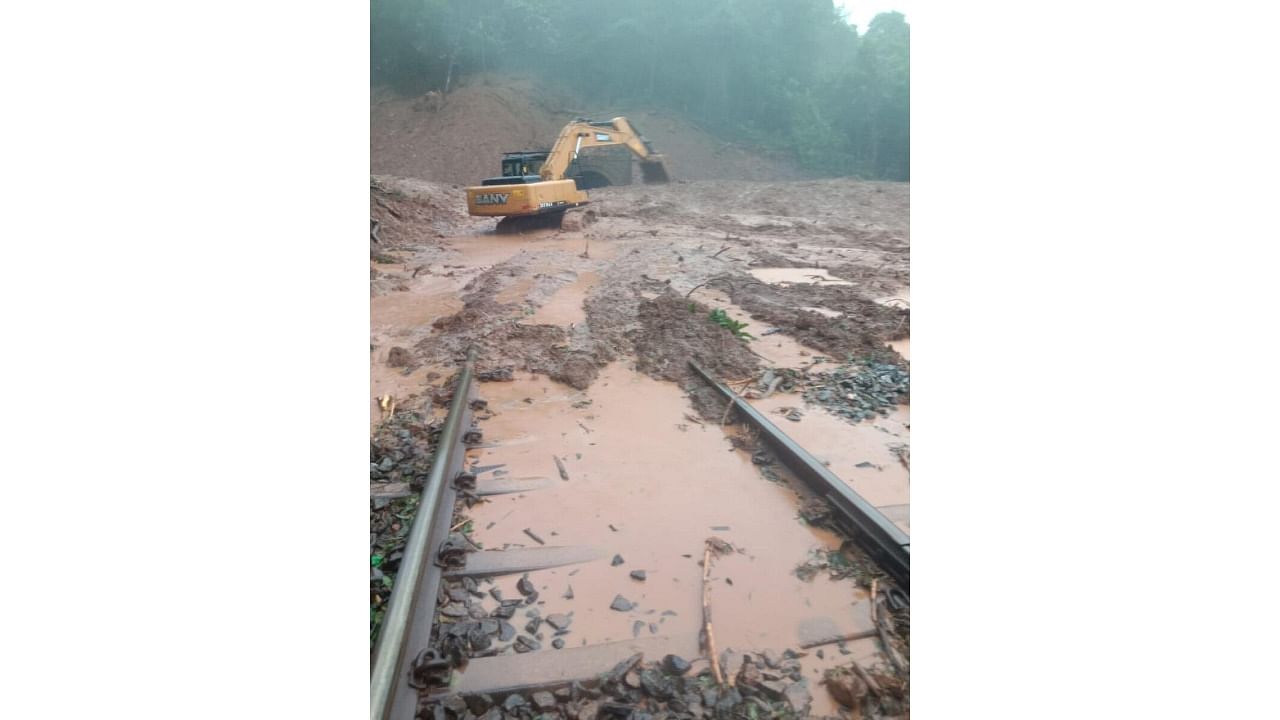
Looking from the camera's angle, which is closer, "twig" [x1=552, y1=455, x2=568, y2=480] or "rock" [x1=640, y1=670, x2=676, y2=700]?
"rock" [x1=640, y1=670, x2=676, y2=700]

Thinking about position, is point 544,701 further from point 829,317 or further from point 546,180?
point 546,180

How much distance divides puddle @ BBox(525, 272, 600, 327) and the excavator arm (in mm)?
6595

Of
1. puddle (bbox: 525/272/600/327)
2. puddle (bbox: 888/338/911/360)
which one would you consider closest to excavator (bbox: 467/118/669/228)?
puddle (bbox: 525/272/600/327)

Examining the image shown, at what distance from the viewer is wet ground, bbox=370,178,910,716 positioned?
3326mm

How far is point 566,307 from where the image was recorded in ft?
29.7

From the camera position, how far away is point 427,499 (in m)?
3.89

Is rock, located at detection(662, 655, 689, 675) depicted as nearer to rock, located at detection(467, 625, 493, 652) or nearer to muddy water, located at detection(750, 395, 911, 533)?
rock, located at detection(467, 625, 493, 652)

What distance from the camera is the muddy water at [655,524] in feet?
10.3

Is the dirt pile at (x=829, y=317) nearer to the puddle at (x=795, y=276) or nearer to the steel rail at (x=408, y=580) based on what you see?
the puddle at (x=795, y=276)

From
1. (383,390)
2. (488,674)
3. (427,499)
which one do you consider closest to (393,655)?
(488,674)

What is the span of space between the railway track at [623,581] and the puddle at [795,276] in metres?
6.14

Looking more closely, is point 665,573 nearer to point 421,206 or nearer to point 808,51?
point 421,206

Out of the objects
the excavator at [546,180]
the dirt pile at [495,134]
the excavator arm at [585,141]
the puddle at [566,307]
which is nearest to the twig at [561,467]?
the puddle at [566,307]

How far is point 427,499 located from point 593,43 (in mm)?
34977
